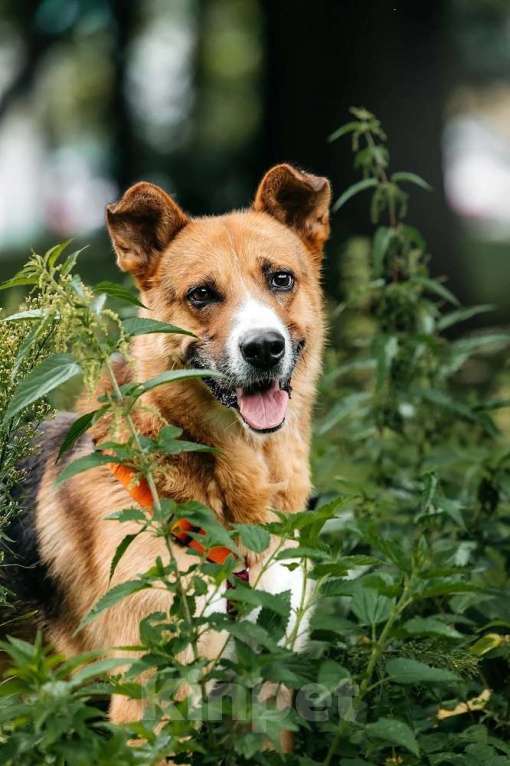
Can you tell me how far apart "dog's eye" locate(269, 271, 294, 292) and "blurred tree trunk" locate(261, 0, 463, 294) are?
A: 246 inches

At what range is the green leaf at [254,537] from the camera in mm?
2301

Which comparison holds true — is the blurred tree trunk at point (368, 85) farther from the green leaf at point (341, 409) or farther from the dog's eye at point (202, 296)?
the dog's eye at point (202, 296)

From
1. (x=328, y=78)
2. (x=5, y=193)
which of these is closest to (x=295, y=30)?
(x=328, y=78)

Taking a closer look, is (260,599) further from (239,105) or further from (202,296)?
(239,105)

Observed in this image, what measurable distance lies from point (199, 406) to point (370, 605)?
1.12 m

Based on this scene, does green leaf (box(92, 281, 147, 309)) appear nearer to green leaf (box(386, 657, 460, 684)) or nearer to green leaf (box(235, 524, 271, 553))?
green leaf (box(235, 524, 271, 553))

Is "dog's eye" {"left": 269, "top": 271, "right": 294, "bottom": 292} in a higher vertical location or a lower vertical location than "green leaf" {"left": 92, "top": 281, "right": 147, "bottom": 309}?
lower

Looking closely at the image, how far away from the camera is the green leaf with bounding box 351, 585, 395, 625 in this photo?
2.42 metres

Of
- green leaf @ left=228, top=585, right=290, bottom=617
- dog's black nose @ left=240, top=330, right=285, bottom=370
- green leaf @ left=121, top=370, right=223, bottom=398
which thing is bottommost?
green leaf @ left=228, top=585, right=290, bottom=617

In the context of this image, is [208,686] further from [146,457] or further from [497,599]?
[497,599]

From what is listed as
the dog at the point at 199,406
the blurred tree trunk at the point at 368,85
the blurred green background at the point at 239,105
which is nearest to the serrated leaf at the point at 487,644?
the dog at the point at 199,406

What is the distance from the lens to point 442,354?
4.37m

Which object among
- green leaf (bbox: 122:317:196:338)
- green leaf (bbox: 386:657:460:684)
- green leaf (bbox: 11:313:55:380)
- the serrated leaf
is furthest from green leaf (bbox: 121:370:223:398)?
the serrated leaf

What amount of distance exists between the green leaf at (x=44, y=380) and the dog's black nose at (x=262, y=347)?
0.97 m
